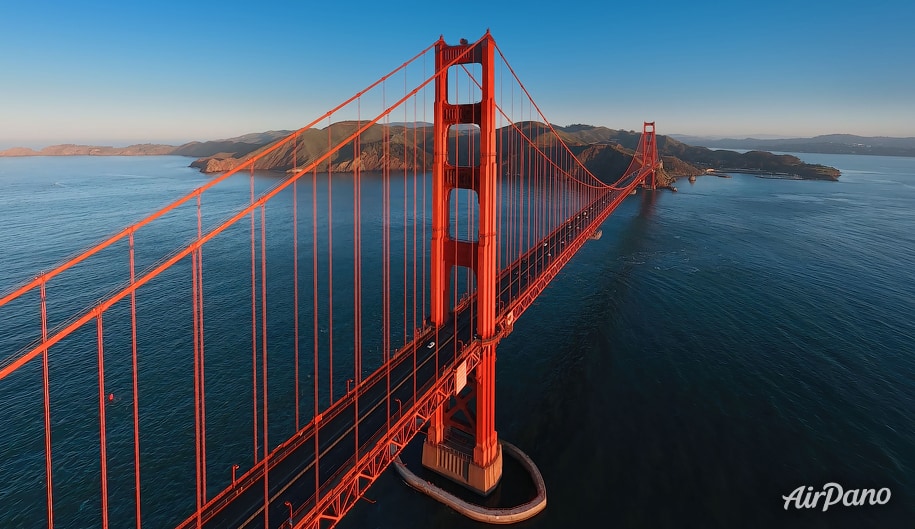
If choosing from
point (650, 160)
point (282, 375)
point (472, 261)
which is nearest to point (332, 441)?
point (472, 261)

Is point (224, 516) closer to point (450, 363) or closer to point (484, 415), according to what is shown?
point (450, 363)

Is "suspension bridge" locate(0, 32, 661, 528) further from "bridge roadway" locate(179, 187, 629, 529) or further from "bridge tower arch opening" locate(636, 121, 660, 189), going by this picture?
"bridge tower arch opening" locate(636, 121, 660, 189)

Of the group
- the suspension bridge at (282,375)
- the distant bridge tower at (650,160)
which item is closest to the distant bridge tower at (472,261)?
the suspension bridge at (282,375)

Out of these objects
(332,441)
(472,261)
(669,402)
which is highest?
(472,261)

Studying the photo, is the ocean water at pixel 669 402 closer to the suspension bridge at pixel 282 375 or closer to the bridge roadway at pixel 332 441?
the suspension bridge at pixel 282 375

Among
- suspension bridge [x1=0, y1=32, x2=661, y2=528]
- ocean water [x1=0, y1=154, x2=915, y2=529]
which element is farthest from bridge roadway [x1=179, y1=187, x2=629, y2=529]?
ocean water [x1=0, y1=154, x2=915, y2=529]

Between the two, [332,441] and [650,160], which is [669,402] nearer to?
[332,441]
